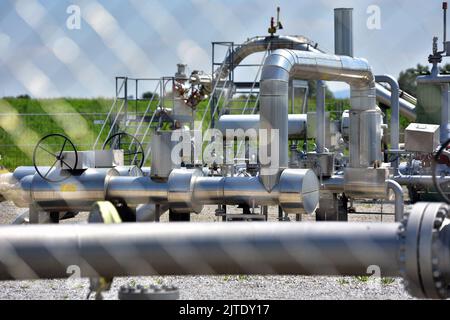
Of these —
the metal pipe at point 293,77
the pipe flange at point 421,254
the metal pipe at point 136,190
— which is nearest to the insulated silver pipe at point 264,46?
the metal pipe at point 293,77

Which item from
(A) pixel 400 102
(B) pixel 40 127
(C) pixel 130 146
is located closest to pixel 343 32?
(C) pixel 130 146

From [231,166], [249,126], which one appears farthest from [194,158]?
[249,126]

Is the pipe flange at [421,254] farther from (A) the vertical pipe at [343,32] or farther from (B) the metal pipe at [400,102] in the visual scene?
(B) the metal pipe at [400,102]

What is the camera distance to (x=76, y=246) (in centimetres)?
315

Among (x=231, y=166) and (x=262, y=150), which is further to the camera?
(x=231, y=166)

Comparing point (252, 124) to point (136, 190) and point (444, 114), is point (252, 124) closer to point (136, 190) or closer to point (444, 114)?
point (444, 114)

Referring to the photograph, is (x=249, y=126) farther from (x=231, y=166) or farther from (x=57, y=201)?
(x=57, y=201)

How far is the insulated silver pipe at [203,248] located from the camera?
121 inches

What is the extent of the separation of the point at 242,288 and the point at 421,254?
2.94 metres

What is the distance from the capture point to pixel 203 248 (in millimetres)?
3113

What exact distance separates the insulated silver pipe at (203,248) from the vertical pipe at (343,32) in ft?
21.3

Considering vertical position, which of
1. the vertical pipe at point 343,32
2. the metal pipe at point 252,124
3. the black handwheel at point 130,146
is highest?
the vertical pipe at point 343,32
